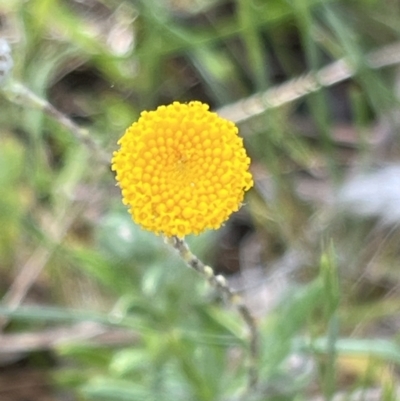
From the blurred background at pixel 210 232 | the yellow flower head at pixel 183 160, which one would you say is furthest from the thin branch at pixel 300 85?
the yellow flower head at pixel 183 160

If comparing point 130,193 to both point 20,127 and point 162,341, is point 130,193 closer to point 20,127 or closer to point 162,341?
point 162,341

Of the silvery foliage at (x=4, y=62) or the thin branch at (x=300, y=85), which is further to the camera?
the thin branch at (x=300, y=85)

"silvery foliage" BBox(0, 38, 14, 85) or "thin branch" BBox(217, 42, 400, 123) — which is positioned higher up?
"thin branch" BBox(217, 42, 400, 123)

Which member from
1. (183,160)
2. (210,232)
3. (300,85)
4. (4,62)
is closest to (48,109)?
(4,62)

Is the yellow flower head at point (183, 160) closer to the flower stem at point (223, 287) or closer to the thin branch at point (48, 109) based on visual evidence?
the flower stem at point (223, 287)

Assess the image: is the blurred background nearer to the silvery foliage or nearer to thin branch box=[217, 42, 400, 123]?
thin branch box=[217, 42, 400, 123]

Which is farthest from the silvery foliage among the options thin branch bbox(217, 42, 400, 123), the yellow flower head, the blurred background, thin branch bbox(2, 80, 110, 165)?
thin branch bbox(217, 42, 400, 123)

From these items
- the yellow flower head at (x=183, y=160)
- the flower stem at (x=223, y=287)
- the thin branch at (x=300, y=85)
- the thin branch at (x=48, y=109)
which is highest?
the thin branch at (x=300, y=85)
